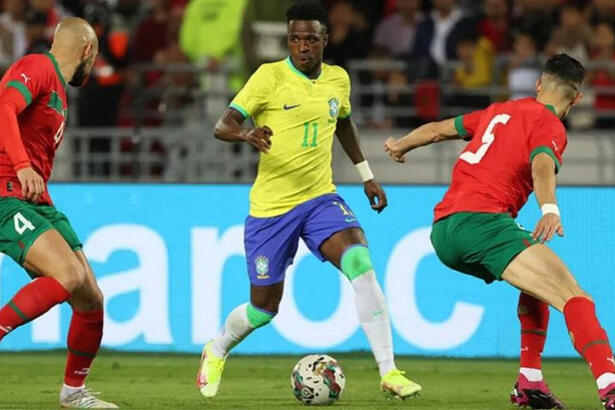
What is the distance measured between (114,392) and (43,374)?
4.45 feet

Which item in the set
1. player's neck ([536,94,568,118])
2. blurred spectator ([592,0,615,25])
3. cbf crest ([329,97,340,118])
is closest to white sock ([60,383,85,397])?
cbf crest ([329,97,340,118])

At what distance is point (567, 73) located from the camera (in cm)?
852

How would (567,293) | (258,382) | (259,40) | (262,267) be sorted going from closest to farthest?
(567,293) < (262,267) < (258,382) < (259,40)

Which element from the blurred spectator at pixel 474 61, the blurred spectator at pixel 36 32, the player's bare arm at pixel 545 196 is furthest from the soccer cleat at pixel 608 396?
the blurred spectator at pixel 36 32

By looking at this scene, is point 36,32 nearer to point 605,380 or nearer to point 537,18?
point 537,18

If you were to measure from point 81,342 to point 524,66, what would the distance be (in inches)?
286

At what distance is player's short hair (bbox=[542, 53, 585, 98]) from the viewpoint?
8.53 meters

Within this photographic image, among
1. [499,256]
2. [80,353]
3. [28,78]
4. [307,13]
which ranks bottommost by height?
[80,353]

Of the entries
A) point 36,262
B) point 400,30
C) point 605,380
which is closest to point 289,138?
point 36,262

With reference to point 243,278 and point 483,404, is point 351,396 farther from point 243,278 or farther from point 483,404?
point 243,278

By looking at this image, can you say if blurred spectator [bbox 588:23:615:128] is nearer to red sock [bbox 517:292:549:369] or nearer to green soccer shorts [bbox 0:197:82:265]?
red sock [bbox 517:292:549:369]

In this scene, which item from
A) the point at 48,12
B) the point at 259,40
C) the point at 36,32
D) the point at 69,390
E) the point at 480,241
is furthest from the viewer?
the point at 48,12

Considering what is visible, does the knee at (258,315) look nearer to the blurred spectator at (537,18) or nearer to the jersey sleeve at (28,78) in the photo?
the jersey sleeve at (28,78)

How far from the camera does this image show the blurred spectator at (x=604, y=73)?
14609 millimetres
